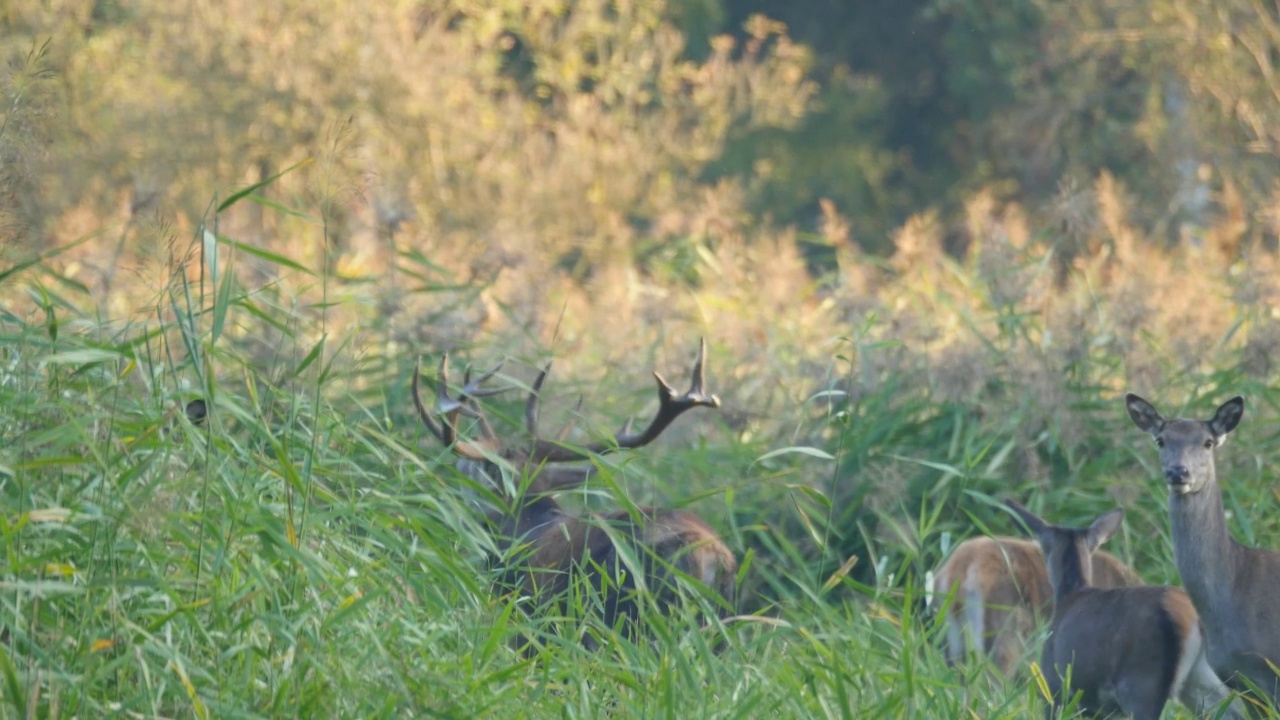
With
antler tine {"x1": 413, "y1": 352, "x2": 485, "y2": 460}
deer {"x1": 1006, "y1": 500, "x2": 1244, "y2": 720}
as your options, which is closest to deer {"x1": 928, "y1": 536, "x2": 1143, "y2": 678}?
deer {"x1": 1006, "y1": 500, "x2": 1244, "y2": 720}

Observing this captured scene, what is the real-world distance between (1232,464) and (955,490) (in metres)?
1.17

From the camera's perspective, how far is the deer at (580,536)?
4549 millimetres

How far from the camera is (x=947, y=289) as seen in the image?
32.4 ft

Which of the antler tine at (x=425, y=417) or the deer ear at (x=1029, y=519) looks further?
the antler tine at (x=425, y=417)

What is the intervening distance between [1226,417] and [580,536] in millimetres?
2216

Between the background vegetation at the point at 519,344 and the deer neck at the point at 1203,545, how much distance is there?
729 mm

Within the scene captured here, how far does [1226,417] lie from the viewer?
566 centimetres

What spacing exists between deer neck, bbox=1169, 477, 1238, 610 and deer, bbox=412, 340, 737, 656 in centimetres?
146

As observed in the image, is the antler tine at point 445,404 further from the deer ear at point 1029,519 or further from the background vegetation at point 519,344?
the deer ear at point 1029,519

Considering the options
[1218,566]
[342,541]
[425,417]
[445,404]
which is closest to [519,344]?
[425,417]

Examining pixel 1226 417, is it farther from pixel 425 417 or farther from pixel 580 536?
pixel 425 417

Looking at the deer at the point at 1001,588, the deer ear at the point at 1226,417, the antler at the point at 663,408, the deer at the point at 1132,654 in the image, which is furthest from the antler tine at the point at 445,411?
the deer ear at the point at 1226,417

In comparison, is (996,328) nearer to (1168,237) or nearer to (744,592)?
(744,592)

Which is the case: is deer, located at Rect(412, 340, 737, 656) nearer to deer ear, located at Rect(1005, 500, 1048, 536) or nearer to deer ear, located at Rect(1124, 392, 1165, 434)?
deer ear, located at Rect(1005, 500, 1048, 536)
